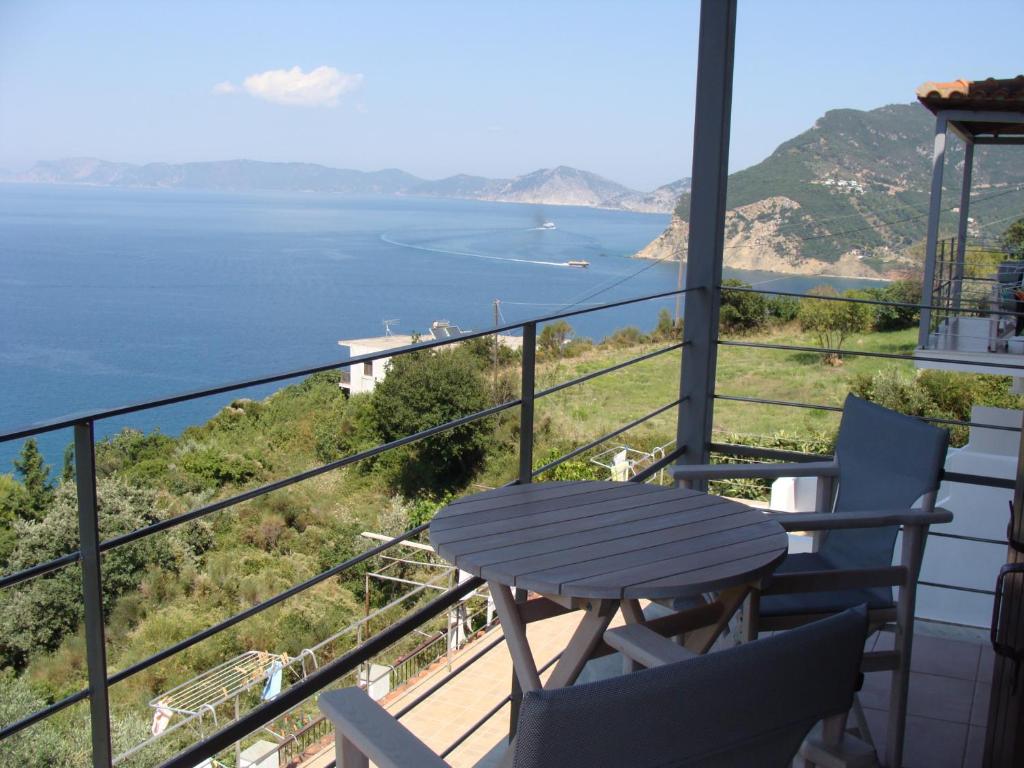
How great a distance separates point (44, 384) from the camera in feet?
121

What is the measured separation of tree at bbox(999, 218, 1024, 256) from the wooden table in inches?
337

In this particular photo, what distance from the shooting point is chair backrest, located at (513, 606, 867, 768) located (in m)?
0.81

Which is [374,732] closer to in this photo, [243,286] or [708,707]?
[708,707]

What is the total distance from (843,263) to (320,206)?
5861cm

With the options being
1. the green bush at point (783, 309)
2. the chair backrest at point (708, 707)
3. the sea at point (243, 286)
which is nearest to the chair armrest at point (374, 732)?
the chair backrest at point (708, 707)

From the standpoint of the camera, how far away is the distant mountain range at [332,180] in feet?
176

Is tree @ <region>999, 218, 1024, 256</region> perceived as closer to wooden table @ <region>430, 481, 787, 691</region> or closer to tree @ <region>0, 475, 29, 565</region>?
wooden table @ <region>430, 481, 787, 691</region>

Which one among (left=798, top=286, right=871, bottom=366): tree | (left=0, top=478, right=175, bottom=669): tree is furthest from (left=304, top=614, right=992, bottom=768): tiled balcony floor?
(left=798, top=286, right=871, bottom=366): tree

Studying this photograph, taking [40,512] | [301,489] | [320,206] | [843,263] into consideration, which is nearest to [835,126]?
Result: [843,263]

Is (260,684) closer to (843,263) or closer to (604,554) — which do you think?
(843,263)

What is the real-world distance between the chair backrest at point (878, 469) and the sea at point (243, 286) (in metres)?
28.6

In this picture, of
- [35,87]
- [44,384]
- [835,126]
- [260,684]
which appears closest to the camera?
[260,684]

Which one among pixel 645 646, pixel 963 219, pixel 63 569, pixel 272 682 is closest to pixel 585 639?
pixel 645 646

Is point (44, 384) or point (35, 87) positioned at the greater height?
point (35, 87)
